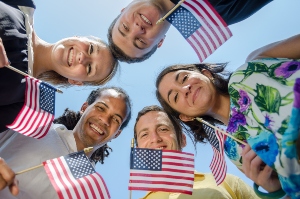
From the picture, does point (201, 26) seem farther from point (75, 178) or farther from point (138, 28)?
point (75, 178)

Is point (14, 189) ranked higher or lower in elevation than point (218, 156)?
higher

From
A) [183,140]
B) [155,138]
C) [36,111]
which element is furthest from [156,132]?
[36,111]

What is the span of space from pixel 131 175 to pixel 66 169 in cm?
109

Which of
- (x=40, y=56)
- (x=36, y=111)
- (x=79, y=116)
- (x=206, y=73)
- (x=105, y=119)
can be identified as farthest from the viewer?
(x=79, y=116)

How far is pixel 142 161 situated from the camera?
5.71 meters

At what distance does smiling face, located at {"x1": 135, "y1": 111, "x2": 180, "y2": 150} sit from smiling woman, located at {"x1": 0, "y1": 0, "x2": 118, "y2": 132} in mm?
1262

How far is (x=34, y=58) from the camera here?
6215mm

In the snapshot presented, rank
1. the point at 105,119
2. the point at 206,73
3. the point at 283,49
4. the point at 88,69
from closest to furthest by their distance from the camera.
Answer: the point at 283,49, the point at 206,73, the point at 88,69, the point at 105,119

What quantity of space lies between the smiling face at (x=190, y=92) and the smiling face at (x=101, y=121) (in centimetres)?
167

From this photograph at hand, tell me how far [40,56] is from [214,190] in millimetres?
3716

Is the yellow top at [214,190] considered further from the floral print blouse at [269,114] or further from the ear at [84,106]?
the ear at [84,106]

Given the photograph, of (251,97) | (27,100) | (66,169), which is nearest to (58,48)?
(27,100)

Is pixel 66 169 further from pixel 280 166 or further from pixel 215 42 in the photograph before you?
pixel 215 42

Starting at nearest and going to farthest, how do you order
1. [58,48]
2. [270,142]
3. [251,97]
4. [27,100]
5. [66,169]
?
[270,142]
[251,97]
[66,169]
[27,100]
[58,48]
